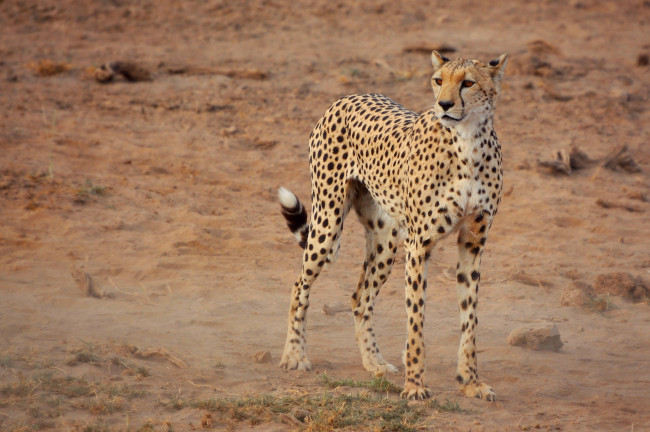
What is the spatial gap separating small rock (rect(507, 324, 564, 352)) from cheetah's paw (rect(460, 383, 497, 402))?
824 millimetres

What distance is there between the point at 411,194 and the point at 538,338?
54.1 inches

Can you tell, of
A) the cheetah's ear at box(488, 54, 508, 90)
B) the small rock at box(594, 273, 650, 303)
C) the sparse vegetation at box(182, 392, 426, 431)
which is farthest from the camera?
the small rock at box(594, 273, 650, 303)

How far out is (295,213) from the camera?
5.29 meters

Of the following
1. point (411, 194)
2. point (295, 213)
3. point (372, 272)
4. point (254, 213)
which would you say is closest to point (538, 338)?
point (372, 272)

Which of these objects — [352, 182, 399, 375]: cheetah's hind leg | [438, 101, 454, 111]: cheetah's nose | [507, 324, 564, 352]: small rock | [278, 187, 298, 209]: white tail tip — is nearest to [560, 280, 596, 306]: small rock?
[507, 324, 564, 352]: small rock

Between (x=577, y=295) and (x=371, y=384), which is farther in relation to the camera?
(x=577, y=295)

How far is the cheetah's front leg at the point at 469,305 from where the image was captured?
4547mm

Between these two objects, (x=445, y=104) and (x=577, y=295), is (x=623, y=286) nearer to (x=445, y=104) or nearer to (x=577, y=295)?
(x=577, y=295)

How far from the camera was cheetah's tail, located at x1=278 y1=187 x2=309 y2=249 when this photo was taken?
525 centimetres

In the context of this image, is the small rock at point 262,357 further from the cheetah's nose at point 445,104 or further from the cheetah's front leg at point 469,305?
the cheetah's nose at point 445,104

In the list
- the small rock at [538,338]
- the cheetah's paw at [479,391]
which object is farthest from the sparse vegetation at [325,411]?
the small rock at [538,338]

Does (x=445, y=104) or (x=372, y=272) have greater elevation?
(x=445, y=104)

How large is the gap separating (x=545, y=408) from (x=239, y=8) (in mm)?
9650

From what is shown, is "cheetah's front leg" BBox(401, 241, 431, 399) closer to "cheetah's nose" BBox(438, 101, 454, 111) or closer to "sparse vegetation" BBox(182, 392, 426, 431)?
"sparse vegetation" BBox(182, 392, 426, 431)
